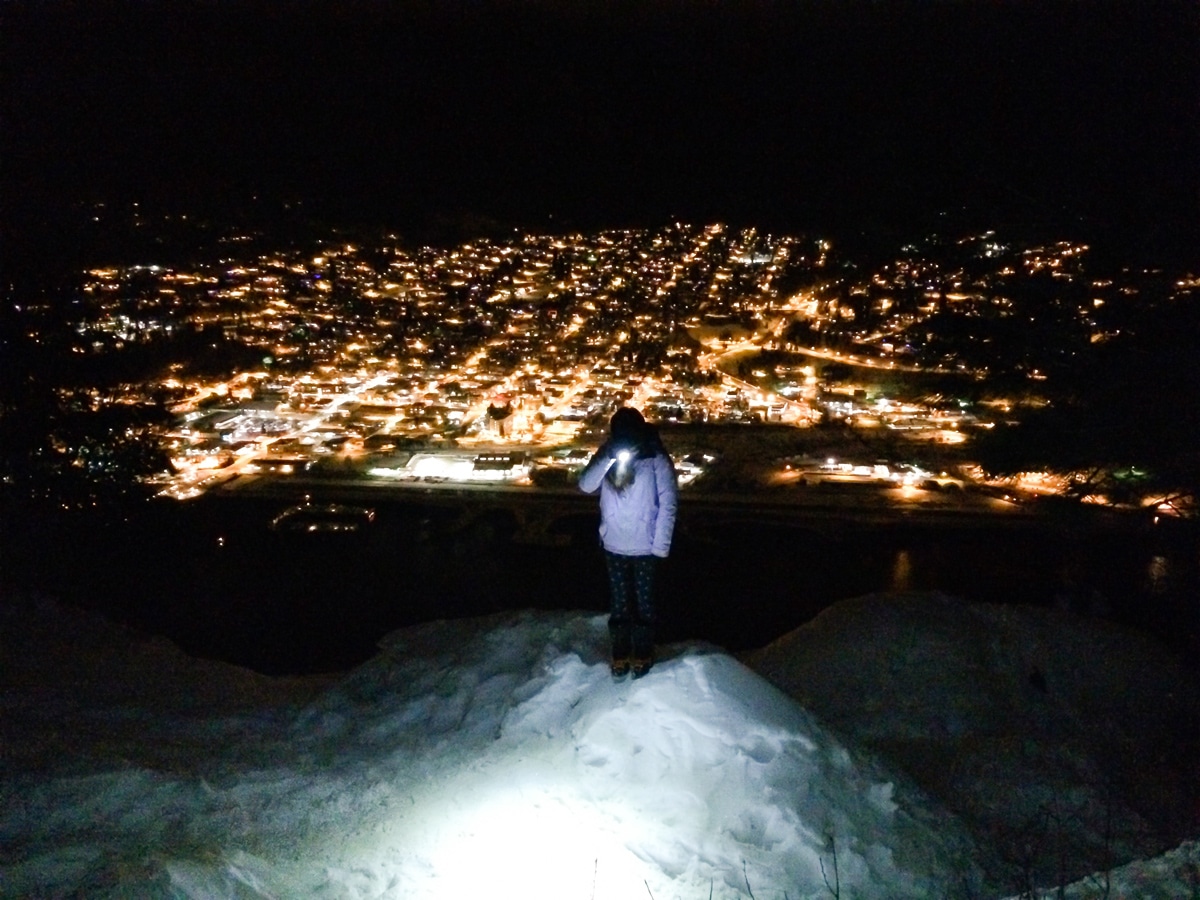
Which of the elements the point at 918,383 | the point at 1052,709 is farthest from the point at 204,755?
the point at 918,383

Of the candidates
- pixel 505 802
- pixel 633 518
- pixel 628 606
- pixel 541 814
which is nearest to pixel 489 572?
pixel 628 606

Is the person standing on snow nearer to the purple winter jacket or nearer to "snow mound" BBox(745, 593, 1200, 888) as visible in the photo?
the purple winter jacket

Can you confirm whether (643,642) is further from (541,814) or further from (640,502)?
(541,814)

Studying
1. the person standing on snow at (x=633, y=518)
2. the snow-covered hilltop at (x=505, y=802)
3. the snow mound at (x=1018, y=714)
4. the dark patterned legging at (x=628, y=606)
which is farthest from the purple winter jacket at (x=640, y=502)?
the snow mound at (x=1018, y=714)

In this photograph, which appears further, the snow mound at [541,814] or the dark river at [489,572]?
the dark river at [489,572]

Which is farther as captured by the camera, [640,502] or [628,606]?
[628,606]

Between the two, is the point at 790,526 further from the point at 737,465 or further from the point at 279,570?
the point at 279,570

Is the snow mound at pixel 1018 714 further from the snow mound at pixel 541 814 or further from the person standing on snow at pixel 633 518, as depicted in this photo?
the person standing on snow at pixel 633 518
